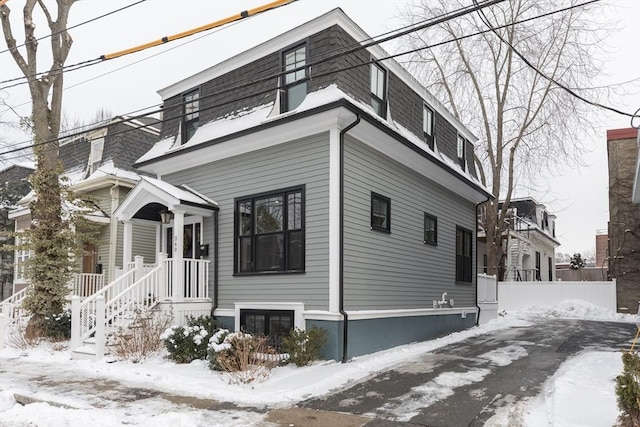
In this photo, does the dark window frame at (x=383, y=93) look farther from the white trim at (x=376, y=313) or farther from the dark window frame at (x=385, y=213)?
the white trim at (x=376, y=313)

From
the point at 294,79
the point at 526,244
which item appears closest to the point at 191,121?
the point at 294,79

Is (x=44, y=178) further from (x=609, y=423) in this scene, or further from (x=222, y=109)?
(x=609, y=423)

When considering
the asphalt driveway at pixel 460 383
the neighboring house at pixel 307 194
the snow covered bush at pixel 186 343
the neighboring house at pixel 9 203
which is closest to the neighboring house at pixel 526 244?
the asphalt driveway at pixel 460 383

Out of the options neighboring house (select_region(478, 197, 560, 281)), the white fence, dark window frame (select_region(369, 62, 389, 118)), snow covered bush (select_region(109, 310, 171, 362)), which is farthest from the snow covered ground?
neighboring house (select_region(478, 197, 560, 281))

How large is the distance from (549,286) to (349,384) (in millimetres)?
18086

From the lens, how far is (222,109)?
39.2 ft

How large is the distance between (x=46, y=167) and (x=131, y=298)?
4.88 metres

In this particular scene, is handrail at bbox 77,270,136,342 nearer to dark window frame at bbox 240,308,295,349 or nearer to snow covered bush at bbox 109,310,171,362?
snow covered bush at bbox 109,310,171,362

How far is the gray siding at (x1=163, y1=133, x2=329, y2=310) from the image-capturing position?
961 centimetres

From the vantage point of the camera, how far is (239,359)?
784 centimetres

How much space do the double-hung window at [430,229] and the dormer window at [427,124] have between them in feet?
6.56

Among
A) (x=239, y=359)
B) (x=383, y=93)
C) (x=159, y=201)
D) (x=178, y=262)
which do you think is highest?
(x=383, y=93)

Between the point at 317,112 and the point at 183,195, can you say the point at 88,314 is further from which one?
the point at 317,112

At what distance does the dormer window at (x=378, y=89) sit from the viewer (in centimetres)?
1110
